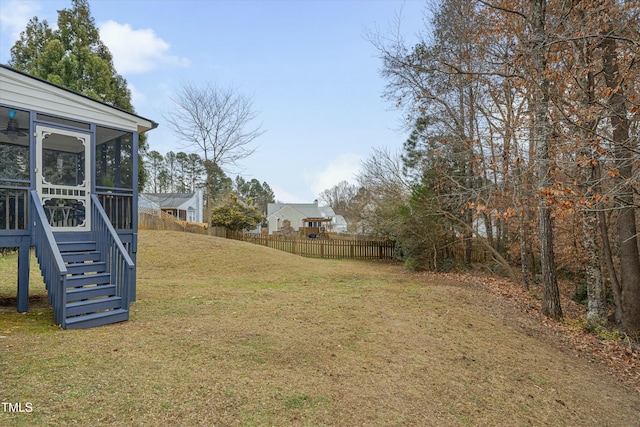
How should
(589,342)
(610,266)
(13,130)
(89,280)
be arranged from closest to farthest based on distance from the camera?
(89,280)
(13,130)
(589,342)
(610,266)

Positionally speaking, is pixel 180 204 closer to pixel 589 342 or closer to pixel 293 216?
pixel 293 216

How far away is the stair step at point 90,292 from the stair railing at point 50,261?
6.1 inches

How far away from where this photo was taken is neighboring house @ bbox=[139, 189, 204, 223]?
34725 mm

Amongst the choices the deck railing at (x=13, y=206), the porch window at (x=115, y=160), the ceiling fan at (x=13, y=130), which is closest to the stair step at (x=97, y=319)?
the deck railing at (x=13, y=206)

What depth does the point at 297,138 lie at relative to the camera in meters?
21.4

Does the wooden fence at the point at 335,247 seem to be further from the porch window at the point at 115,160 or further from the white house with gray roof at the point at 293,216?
the white house with gray roof at the point at 293,216

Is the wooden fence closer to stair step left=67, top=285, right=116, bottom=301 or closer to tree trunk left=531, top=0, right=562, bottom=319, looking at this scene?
tree trunk left=531, top=0, right=562, bottom=319

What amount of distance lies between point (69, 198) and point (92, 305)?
2.42 m

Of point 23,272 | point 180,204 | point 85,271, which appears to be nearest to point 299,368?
point 85,271

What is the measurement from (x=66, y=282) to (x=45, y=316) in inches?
50.6

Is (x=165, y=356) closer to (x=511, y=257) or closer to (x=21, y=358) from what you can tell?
(x=21, y=358)

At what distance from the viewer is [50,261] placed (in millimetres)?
4941

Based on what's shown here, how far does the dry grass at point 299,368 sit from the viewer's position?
2826 mm

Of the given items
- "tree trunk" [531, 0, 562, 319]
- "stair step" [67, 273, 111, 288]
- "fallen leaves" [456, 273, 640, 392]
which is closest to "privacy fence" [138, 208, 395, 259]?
"fallen leaves" [456, 273, 640, 392]
